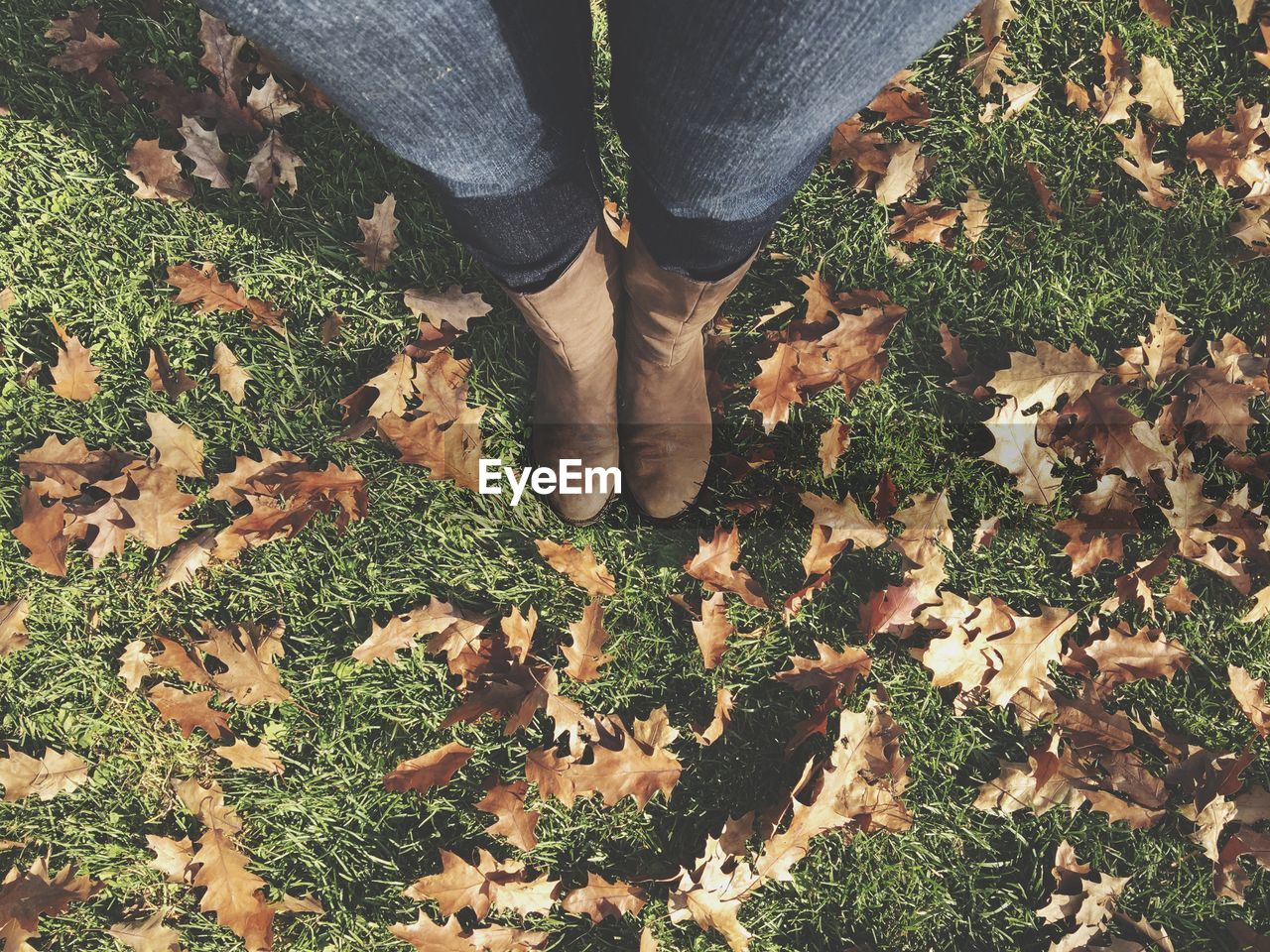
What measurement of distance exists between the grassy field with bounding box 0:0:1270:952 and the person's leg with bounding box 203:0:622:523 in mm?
670

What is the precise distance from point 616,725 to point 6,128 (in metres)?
2.46

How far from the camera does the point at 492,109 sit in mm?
1078

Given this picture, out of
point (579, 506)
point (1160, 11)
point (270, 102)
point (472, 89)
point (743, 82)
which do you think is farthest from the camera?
point (1160, 11)

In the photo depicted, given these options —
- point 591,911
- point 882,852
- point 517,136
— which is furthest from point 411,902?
point 517,136

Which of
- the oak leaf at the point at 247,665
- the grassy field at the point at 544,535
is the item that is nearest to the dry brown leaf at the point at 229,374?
the grassy field at the point at 544,535

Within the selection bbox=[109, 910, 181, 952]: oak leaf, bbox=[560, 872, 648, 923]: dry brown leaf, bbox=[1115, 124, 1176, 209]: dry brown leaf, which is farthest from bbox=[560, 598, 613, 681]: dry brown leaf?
bbox=[1115, 124, 1176, 209]: dry brown leaf

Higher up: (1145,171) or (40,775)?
(1145,171)

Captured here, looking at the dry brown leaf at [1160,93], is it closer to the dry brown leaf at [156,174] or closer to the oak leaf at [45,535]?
the dry brown leaf at [156,174]

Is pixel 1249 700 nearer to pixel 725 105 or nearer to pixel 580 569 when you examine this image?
pixel 580 569

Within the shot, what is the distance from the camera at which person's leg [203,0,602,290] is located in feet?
2.87

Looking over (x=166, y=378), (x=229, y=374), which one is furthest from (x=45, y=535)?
(x=229, y=374)

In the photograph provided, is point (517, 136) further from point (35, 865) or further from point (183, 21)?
point (35, 865)

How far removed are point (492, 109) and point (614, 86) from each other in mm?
250

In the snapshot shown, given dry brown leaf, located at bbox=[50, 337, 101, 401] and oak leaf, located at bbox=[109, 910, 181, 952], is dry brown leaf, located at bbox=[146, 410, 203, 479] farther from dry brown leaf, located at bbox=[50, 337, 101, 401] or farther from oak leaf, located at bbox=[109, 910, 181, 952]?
oak leaf, located at bbox=[109, 910, 181, 952]
